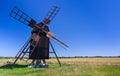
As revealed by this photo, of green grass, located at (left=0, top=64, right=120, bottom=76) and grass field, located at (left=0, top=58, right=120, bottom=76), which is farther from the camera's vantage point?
grass field, located at (left=0, top=58, right=120, bottom=76)

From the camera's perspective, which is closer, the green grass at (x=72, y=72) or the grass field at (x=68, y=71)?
the green grass at (x=72, y=72)

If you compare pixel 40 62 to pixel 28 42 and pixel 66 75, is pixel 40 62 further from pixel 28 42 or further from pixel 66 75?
pixel 66 75

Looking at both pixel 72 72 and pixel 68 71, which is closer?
pixel 72 72

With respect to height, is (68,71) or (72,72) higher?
(68,71)

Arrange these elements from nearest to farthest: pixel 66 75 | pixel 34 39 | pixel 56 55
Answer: pixel 66 75
pixel 34 39
pixel 56 55

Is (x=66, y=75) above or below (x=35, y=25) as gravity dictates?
below

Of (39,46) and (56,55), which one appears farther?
(56,55)

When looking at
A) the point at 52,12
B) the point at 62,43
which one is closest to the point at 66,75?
the point at 62,43

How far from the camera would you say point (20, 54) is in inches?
1706

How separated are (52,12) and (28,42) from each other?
20.5 ft

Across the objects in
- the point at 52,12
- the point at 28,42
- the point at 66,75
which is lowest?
the point at 66,75

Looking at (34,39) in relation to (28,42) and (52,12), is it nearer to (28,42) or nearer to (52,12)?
(28,42)

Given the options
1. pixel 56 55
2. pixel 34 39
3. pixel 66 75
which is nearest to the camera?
pixel 66 75

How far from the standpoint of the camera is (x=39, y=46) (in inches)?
1662
